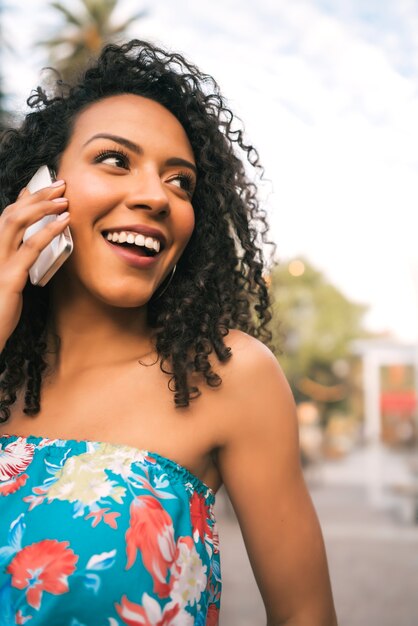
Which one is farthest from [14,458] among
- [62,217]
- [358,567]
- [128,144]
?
[358,567]

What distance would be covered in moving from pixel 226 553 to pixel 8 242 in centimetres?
1104

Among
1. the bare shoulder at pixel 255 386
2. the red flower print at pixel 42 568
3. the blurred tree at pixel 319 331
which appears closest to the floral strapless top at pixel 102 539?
the red flower print at pixel 42 568

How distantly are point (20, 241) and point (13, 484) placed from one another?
2.25 feet

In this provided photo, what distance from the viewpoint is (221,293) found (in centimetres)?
235

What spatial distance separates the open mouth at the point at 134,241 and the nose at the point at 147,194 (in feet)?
0.25

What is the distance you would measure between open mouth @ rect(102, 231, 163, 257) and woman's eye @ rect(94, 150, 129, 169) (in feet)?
0.65

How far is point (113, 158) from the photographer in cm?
202

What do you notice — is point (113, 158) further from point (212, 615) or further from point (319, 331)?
point (319, 331)

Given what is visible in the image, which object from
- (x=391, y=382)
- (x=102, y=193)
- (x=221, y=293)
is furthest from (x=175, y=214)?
(x=391, y=382)

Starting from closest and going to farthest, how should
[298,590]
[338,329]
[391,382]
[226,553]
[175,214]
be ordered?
[298,590]
[175,214]
[226,553]
[338,329]
[391,382]

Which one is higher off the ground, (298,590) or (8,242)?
(8,242)

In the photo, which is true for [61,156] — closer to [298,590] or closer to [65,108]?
[65,108]

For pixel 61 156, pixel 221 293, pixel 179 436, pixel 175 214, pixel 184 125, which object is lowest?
pixel 179 436

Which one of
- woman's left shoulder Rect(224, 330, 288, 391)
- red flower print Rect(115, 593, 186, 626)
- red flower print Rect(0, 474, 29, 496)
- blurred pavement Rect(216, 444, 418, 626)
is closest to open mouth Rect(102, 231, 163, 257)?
woman's left shoulder Rect(224, 330, 288, 391)
